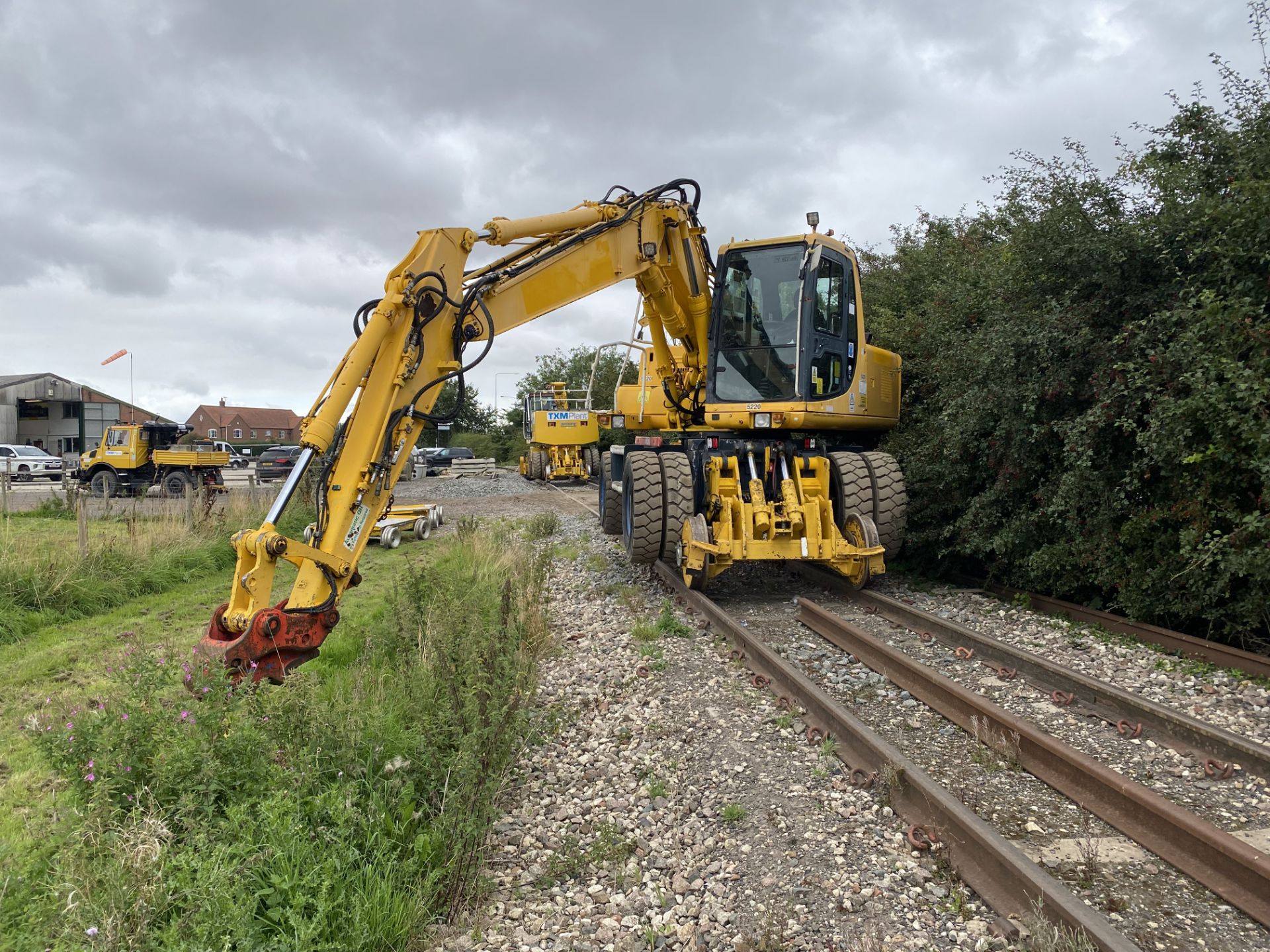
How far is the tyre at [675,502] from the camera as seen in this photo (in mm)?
8109

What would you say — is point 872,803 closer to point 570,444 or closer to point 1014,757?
point 1014,757

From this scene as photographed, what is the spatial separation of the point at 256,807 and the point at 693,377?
7.59 metres

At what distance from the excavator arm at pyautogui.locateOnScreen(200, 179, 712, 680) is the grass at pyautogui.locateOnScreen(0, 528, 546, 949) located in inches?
19.4

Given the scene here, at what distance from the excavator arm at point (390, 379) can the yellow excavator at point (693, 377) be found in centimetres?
2

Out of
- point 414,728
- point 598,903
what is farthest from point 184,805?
point 598,903

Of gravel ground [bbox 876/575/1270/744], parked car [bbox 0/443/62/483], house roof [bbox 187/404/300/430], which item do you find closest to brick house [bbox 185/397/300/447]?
house roof [bbox 187/404/300/430]

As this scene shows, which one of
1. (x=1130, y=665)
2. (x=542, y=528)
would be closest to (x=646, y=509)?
(x=1130, y=665)

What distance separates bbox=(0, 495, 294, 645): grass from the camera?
8.10 metres

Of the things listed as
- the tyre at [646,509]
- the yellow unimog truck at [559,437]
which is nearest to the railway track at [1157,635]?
the tyre at [646,509]

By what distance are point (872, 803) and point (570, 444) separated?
84.6 ft

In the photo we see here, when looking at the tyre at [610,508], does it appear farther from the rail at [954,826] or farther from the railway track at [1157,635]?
the rail at [954,826]

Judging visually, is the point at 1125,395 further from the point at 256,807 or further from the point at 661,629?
the point at 256,807

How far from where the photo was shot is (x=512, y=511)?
19.1 metres

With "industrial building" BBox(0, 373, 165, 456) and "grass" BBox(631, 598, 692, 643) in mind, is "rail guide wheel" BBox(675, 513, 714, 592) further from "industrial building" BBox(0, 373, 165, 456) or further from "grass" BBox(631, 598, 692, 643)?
"industrial building" BBox(0, 373, 165, 456)
